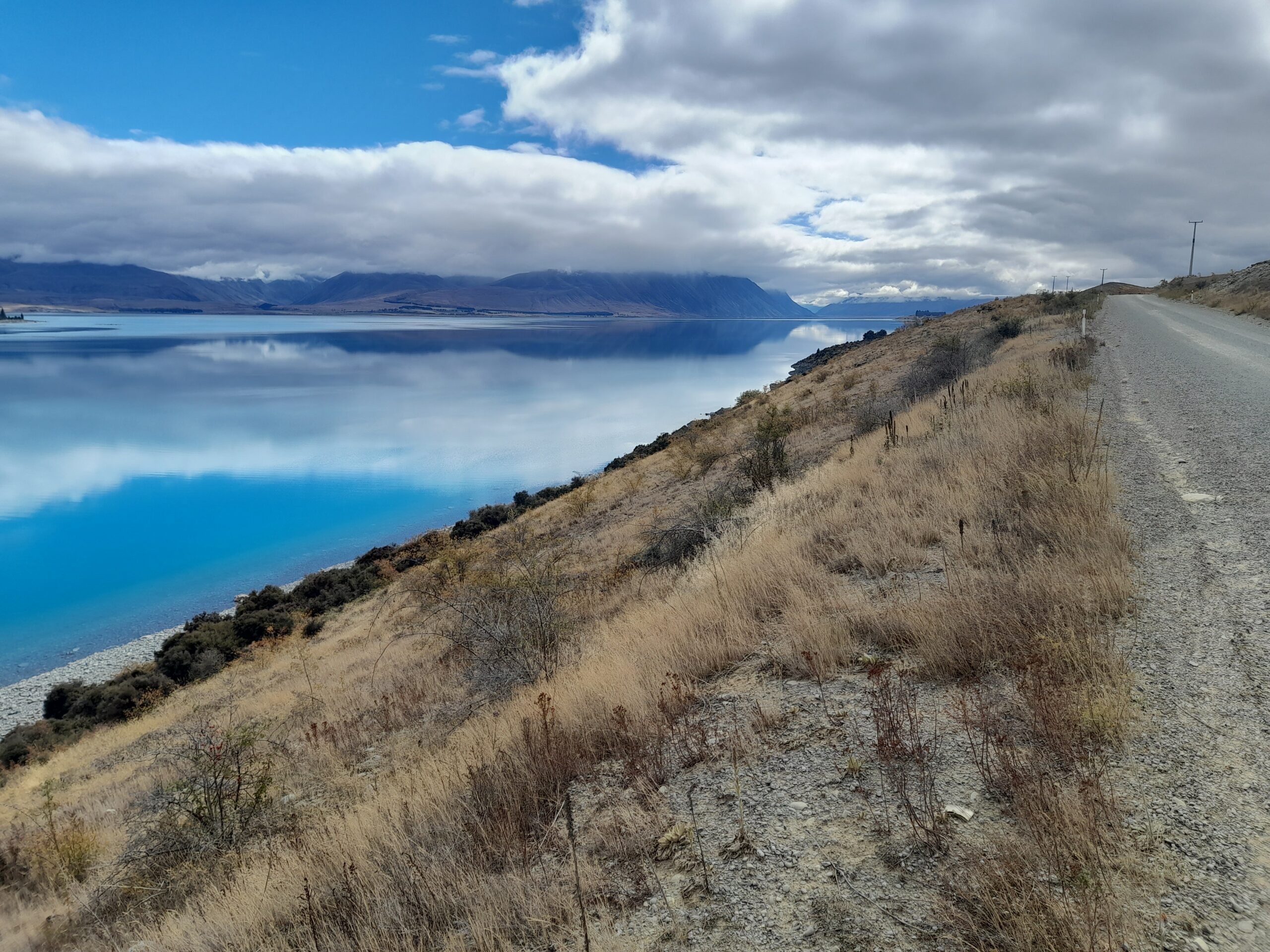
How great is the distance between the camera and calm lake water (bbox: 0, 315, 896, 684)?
23.3 metres

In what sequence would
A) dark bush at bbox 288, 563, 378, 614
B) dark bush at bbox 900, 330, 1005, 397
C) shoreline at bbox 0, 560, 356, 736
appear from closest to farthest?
shoreline at bbox 0, 560, 356, 736, dark bush at bbox 288, 563, 378, 614, dark bush at bbox 900, 330, 1005, 397

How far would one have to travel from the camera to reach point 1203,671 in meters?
3.27

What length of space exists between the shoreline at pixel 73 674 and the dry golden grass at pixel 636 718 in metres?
6.00

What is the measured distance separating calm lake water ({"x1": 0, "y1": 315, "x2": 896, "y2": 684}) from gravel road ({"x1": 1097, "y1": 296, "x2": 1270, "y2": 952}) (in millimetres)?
23887

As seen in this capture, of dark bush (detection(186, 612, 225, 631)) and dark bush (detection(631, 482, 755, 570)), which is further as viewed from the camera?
dark bush (detection(186, 612, 225, 631))

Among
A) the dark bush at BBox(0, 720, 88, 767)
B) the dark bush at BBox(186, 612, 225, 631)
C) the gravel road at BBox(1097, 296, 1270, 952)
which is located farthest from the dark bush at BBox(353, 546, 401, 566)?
the gravel road at BBox(1097, 296, 1270, 952)

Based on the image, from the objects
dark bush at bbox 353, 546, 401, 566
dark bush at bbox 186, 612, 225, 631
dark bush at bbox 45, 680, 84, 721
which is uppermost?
dark bush at bbox 353, 546, 401, 566

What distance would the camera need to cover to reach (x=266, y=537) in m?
27.3

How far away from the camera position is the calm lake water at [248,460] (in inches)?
918

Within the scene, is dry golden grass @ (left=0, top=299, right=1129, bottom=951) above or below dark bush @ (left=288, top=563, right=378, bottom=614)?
above

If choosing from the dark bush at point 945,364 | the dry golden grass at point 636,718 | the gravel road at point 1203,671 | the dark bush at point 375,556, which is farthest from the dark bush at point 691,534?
the dark bush at point 375,556

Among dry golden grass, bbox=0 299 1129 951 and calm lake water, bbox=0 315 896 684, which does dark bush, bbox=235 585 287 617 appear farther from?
dry golden grass, bbox=0 299 1129 951

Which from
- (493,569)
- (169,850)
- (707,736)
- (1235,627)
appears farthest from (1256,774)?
(493,569)

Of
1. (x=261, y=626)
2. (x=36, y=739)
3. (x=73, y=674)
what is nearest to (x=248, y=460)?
(x=73, y=674)
